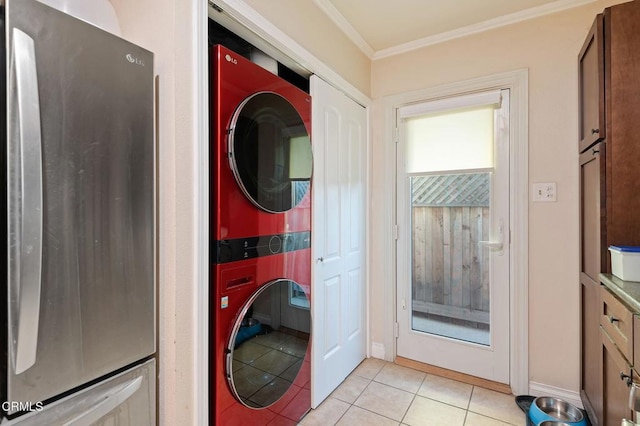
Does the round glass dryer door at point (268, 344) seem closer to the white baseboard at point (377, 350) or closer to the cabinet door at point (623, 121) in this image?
the white baseboard at point (377, 350)

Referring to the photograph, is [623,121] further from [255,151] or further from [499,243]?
[255,151]

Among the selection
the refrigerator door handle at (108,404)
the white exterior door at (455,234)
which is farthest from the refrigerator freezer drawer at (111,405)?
the white exterior door at (455,234)

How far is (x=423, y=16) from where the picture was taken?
6.96 feet

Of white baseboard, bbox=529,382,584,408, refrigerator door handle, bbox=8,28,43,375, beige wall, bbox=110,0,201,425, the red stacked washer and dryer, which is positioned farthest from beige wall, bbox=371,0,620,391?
refrigerator door handle, bbox=8,28,43,375

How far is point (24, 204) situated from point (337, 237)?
64.9 inches

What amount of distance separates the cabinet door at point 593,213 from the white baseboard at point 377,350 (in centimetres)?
151

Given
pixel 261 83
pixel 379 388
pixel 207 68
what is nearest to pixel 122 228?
pixel 207 68

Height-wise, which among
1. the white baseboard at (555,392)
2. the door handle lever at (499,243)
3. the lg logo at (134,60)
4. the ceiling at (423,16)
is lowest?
the white baseboard at (555,392)

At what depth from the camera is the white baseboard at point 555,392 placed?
1.96 metres

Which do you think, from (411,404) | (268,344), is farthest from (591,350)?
(268,344)

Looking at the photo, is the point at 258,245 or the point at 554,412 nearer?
the point at 258,245

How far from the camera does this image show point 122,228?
3.30ft

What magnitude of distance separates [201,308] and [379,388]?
156cm

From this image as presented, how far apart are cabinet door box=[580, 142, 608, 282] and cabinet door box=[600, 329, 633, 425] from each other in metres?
0.35
